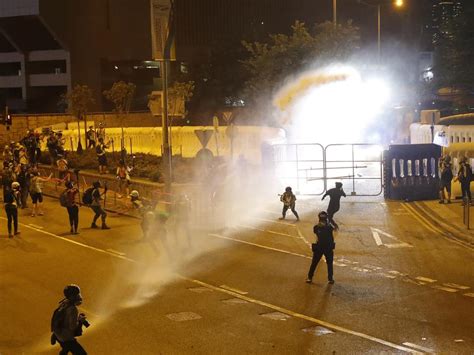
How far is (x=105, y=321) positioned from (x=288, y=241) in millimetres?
8232

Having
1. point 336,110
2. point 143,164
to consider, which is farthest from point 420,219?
point 336,110

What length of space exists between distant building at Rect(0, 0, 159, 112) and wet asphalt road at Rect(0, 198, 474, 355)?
52868 millimetres

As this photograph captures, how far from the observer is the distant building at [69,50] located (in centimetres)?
7212

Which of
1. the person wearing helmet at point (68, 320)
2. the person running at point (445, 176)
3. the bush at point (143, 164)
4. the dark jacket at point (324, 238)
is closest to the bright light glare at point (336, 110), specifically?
the bush at point (143, 164)

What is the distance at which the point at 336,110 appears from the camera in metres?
46.8

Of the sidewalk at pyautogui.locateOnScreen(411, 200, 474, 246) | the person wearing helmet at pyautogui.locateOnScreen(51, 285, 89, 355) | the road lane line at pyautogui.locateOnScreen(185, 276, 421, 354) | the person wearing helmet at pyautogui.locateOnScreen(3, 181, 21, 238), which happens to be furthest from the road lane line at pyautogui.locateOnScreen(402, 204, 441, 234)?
the person wearing helmet at pyautogui.locateOnScreen(51, 285, 89, 355)

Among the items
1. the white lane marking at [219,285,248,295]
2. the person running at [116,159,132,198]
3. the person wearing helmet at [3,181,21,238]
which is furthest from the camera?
Answer: the person running at [116,159,132,198]

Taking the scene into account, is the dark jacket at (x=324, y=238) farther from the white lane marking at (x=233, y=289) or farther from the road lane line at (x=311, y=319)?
the road lane line at (x=311, y=319)

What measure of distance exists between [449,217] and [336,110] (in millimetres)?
24779

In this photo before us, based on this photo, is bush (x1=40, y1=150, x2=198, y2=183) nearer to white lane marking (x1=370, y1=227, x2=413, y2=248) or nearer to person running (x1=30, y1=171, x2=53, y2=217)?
person running (x1=30, y1=171, x2=53, y2=217)

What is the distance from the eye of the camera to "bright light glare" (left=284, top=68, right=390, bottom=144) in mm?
45188

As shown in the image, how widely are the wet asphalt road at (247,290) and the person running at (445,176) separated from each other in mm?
2273

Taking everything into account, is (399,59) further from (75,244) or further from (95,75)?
(75,244)

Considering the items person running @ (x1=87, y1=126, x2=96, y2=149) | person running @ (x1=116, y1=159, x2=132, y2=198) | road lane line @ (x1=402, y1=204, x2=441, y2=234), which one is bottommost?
road lane line @ (x1=402, y1=204, x2=441, y2=234)
